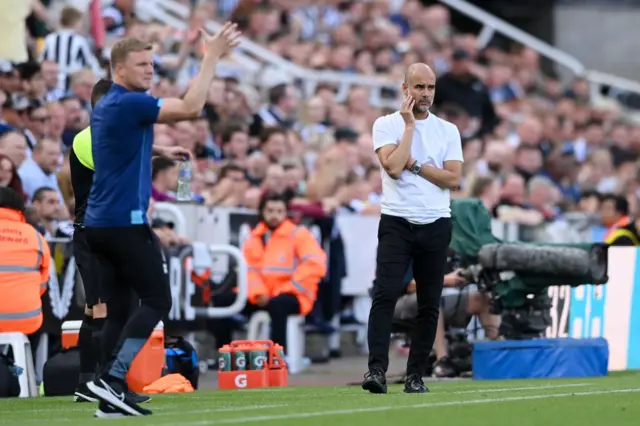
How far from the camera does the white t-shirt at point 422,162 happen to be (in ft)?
34.8

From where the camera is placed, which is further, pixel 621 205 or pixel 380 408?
pixel 621 205

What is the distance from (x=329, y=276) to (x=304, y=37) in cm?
821

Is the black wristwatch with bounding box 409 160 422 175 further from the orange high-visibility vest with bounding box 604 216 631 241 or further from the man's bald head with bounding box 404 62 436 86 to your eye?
the orange high-visibility vest with bounding box 604 216 631 241

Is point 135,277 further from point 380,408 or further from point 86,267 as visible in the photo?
point 86,267

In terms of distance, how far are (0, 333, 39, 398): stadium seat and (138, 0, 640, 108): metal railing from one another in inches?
396

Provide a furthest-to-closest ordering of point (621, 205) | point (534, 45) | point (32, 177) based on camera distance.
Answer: point (534, 45), point (621, 205), point (32, 177)

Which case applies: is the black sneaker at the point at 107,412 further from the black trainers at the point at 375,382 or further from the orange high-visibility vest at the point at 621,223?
the orange high-visibility vest at the point at 621,223

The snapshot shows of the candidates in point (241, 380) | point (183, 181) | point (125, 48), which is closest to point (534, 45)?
point (241, 380)

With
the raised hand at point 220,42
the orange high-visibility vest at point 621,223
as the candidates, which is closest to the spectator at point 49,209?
the raised hand at point 220,42

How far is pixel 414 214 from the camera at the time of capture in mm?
10578

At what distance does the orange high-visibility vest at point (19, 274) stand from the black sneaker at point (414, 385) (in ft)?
11.0

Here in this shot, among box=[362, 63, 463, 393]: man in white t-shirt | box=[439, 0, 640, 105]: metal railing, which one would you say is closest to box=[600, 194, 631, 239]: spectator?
box=[362, 63, 463, 393]: man in white t-shirt

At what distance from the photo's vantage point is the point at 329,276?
17.3m

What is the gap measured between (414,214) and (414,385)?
3.66 feet
